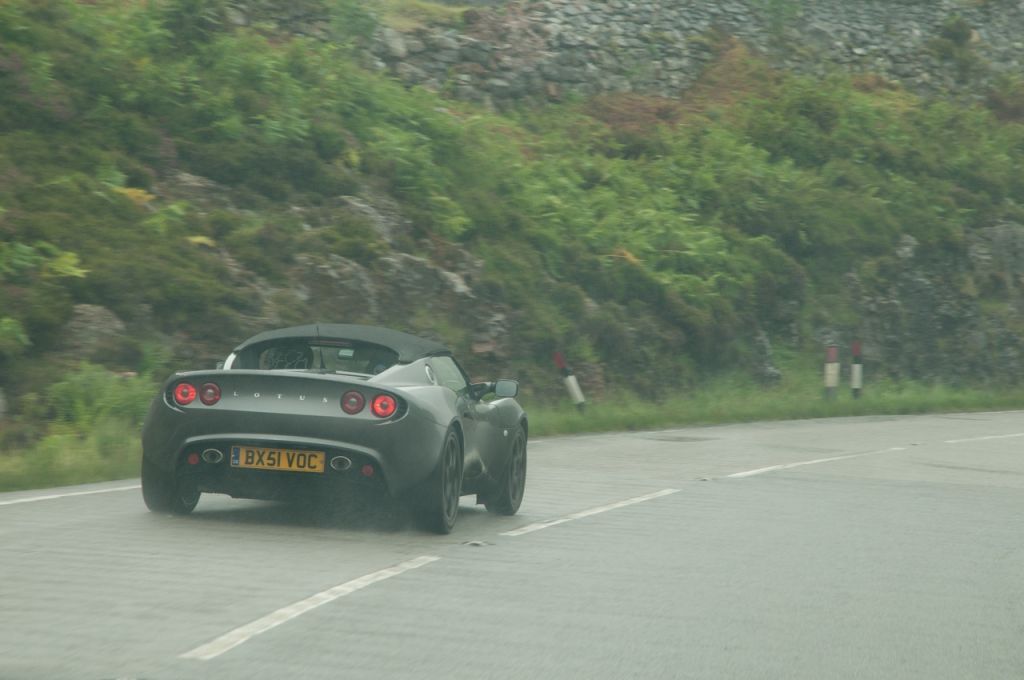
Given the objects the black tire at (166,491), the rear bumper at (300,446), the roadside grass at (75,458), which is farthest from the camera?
the roadside grass at (75,458)

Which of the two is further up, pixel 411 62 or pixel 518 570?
pixel 411 62

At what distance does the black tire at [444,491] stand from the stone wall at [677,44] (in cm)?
2440

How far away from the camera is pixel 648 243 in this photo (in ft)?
103

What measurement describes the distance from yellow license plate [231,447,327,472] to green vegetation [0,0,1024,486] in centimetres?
375

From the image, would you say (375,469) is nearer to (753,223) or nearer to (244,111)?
(244,111)

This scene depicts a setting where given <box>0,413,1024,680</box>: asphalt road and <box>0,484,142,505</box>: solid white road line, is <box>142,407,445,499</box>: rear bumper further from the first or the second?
<box>0,484,142,505</box>: solid white road line

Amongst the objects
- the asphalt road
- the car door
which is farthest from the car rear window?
the asphalt road

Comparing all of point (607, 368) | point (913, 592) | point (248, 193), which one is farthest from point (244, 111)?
point (913, 592)

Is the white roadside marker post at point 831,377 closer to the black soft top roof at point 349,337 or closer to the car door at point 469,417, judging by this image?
the car door at point 469,417

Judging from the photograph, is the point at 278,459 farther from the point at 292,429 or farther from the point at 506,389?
the point at 506,389

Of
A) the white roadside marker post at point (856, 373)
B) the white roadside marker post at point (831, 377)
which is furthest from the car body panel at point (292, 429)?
the white roadside marker post at point (856, 373)

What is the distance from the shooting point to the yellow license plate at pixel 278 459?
994cm

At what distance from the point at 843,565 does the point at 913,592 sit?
102cm

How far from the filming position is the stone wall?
36.1 meters
